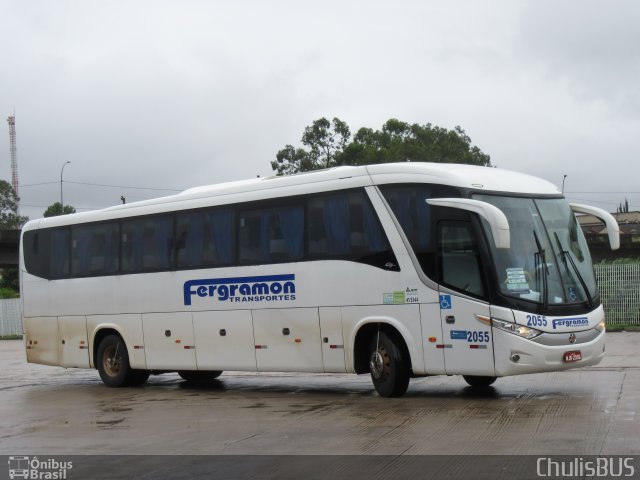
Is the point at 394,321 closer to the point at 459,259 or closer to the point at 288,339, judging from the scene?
the point at 459,259

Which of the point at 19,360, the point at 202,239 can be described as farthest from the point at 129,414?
the point at 19,360

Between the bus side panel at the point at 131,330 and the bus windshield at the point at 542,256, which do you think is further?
the bus side panel at the point at 131,330

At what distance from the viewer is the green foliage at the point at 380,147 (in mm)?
79375

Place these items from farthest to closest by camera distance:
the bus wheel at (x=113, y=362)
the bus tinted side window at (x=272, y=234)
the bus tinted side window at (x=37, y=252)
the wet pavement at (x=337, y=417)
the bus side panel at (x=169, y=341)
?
the bus tinted side window at (x=37, y=252) → the bus wheel at (x=113, y=362) → the bus side panel at (x=169, y=341) → the bus tinted side window at (x=272, y=234) → the wet pavement at (x=337, y=417)

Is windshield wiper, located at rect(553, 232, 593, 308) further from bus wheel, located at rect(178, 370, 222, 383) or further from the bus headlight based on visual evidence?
bus wheel, located at rect(178, 370, 222, 383)

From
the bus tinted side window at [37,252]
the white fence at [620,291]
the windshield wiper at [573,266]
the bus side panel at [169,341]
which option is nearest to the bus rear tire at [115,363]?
the bus side panel at [169,341]

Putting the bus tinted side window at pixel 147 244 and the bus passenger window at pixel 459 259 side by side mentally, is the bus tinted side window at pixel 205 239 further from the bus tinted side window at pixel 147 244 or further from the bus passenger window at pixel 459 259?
the bus passenger window at pixel 459 259

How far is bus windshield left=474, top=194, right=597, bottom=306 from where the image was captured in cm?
1341

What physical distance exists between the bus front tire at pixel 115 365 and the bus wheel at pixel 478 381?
23.6ft

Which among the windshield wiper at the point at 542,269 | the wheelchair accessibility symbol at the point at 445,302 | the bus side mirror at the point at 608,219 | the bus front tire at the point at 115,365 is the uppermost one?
the bus side mirror at the point at 608,219

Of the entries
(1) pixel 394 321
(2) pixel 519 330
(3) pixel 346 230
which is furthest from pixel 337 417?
(3) pixel 346 230

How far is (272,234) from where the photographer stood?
16344mm

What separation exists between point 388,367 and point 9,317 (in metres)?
43.7

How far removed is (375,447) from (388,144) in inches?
2941
